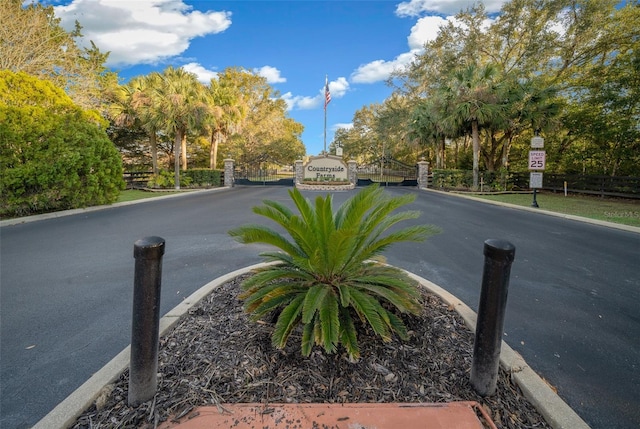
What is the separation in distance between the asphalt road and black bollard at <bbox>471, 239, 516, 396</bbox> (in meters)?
0.63

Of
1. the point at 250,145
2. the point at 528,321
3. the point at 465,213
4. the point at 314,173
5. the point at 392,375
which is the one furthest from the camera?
the point at 250,145

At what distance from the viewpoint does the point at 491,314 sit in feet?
5.80

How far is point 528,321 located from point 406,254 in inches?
92.3

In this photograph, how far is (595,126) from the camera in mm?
14781

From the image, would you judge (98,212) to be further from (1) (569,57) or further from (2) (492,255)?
(1) (569,57)

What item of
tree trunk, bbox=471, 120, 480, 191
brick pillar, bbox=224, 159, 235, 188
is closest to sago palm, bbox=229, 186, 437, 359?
tree trunk, bbox=471, 120, 480, 191

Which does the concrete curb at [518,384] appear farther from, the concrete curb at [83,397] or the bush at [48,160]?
the bush at [48,160]

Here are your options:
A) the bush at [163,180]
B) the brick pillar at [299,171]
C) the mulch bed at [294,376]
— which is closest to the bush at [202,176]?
the bush at [163,180]

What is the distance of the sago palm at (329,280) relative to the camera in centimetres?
199

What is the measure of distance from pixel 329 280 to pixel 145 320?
1.24 meters

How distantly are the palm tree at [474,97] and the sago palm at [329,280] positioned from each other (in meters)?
17.1

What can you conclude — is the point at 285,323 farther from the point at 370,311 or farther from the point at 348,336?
A: the point at 370,311

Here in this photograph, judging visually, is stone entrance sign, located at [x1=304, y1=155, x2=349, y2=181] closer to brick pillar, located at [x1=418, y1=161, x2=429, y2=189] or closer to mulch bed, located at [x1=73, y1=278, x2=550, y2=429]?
brick pillar, located at [x1=418, y1=161, x2=429, y2=189]

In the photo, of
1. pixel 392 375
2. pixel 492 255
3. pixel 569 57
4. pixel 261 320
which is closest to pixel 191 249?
pixel 261 320
